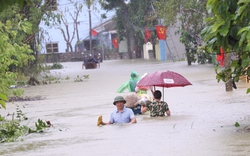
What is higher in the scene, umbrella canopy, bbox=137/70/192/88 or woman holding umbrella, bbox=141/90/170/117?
umbrella canopy, bbox=137/70/192/88

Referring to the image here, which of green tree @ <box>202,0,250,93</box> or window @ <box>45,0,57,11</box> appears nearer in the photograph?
green tree @ <box>202,0,250,93</box>

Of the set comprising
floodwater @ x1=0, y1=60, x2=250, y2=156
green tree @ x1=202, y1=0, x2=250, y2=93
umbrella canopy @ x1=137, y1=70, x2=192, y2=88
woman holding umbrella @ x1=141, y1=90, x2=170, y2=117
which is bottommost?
floodwater @ x1=0, y1=60, x2=250, y2=156

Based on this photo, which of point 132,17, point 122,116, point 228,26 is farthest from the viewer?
point 132,17

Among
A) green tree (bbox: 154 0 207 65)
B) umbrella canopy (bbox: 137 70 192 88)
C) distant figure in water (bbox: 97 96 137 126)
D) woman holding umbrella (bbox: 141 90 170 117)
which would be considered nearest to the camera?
distant figure in water (bbox: 97 96 137 126)

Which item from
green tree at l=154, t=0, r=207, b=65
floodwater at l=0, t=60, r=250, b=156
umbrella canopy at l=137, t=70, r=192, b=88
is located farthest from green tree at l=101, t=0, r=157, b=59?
umbrella canopy at l=137, t=70, r=192, b=88

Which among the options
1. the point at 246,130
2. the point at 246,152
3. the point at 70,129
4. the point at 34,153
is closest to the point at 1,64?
the point at 70,129

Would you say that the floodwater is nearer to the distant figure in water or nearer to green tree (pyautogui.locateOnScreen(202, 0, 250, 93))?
the distant figure in water

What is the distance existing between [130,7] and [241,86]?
144 feet

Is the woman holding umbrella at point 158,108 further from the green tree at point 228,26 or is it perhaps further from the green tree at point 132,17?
the green tree at point 132,17

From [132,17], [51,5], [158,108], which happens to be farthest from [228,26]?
[132,17]

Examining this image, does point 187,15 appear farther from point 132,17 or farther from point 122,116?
point 132,17

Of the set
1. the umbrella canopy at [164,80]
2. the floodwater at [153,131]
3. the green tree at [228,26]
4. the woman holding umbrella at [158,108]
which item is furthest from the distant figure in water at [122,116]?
the green tree at [228,26]

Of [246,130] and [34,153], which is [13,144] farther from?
[246,130]

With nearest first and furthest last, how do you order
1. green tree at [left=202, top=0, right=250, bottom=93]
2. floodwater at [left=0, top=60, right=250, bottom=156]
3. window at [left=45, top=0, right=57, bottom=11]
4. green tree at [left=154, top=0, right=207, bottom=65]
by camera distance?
green tree at [left=202, top=0, right=250, bottom=93] → floodwater at [left=0, top=60, right=250, bottom=156] → window at [left=45, top=0, right=57, bottom=11] → green tree at [left=154, top=0, right=207, bottom=65]
